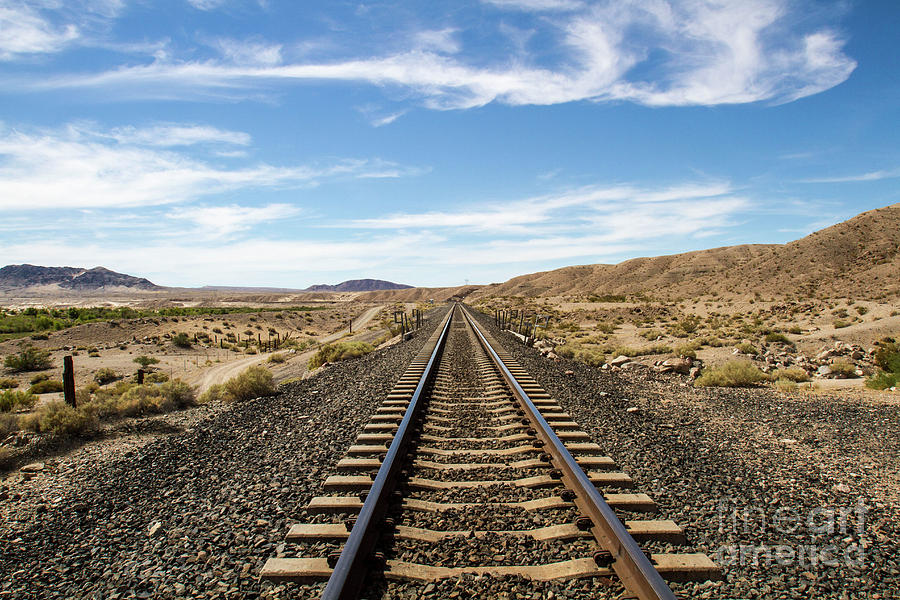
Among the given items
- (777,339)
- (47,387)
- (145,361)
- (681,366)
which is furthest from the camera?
(145,361)

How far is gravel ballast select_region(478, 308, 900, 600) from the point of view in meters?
3.47

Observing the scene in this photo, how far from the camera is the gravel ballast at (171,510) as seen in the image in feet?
11.3

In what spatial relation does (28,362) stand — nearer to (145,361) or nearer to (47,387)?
(145,361)

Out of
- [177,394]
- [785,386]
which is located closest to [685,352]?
[785,386]

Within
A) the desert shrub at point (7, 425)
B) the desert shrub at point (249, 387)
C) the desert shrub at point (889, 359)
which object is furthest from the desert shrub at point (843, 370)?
the desert shrub at point (7, 425)

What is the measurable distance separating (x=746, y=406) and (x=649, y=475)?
562 cm

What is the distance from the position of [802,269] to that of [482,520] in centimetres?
7383

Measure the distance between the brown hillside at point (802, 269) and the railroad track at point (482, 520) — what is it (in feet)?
160

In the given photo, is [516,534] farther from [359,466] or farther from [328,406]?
[328,406]

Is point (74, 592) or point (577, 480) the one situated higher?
point (577, 480)

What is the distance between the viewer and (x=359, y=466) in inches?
202

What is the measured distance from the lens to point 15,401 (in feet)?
44.5

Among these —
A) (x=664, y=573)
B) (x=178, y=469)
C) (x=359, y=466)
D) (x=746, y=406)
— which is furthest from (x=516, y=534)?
(x=746, y=406)

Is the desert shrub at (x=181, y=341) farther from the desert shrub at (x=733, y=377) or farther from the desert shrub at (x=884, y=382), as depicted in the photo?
the desert shrub at (x=884, y=382)
